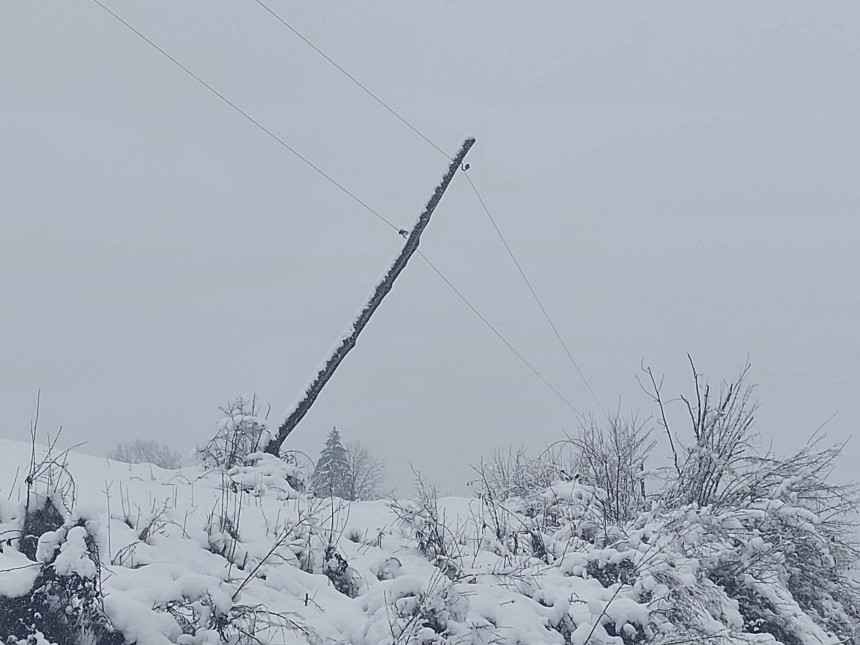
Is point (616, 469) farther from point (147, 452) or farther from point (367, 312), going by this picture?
point (147, 452)

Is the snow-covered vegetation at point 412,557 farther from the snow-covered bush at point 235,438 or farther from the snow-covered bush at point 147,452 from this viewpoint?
the snow-covered bush at point 147,452

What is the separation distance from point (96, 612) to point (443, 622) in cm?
179

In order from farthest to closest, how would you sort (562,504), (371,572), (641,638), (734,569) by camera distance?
1. (562,504)
2. (734,569)
3. (371,572)
4. (641,638)

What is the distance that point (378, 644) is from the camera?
3980 millimetres

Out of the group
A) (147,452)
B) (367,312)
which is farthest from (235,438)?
(147,452)

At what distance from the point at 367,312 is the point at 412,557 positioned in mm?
5267

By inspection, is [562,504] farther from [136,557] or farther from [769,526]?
[136,557]

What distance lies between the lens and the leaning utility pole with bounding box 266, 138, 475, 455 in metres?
9.98

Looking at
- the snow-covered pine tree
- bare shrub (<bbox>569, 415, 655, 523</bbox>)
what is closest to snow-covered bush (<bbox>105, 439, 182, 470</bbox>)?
the snow-covered pine tree

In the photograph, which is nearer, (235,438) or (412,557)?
(412,557)

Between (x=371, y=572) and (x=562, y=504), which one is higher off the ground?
(x=562, y=504)

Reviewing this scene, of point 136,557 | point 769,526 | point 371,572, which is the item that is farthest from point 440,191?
point 136,557

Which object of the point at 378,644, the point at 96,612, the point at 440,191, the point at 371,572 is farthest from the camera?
the point at 440,191

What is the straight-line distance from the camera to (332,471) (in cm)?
1179
